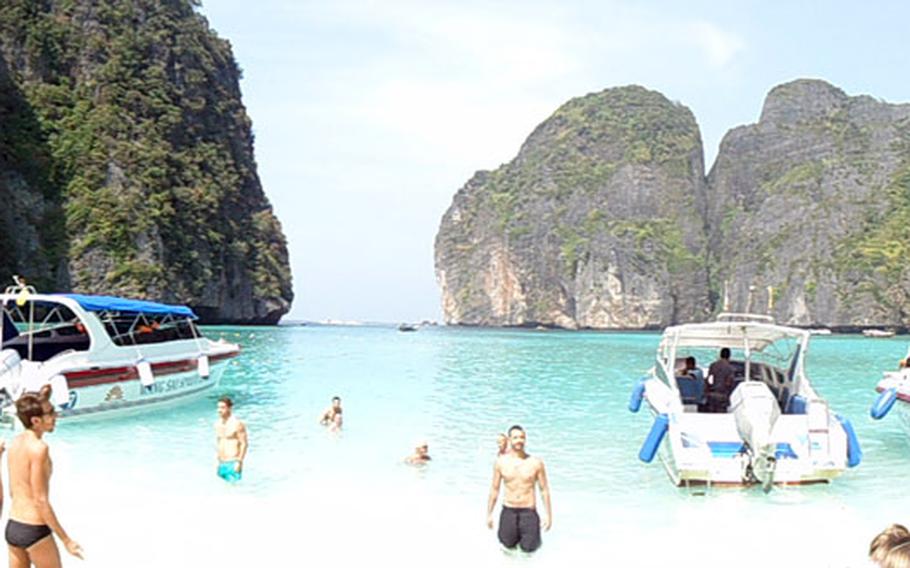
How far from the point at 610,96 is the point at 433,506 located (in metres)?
158

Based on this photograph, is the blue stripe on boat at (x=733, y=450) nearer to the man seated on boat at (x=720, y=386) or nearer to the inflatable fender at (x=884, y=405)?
the man seated on boat at (x=720, y=386)

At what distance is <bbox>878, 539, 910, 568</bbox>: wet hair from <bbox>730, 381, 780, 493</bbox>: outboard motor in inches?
280

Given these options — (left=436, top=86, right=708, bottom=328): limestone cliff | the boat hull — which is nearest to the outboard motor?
the boat hull

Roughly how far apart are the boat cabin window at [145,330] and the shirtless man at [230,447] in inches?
247

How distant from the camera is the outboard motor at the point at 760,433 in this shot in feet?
31.1

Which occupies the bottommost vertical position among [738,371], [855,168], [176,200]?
[738,371]

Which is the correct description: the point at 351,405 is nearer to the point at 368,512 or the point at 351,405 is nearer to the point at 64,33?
the point at 368,512

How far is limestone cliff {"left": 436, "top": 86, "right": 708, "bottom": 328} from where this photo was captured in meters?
126

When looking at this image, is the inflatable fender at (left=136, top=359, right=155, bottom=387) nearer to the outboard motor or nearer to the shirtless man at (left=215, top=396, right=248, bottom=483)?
the shirtless man at (left=215, top=396, right=248, bottom=483)

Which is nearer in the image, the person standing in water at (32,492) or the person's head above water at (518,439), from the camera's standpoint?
the person standing in water at (32,492)

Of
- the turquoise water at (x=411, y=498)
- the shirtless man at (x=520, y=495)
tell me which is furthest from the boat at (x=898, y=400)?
the shirtless man at (x=520, y=495)

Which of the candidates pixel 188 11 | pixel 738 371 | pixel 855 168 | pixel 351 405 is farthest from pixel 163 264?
pixel 855 168

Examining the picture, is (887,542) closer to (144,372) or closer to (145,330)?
(144,372)

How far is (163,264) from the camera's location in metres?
54.7
